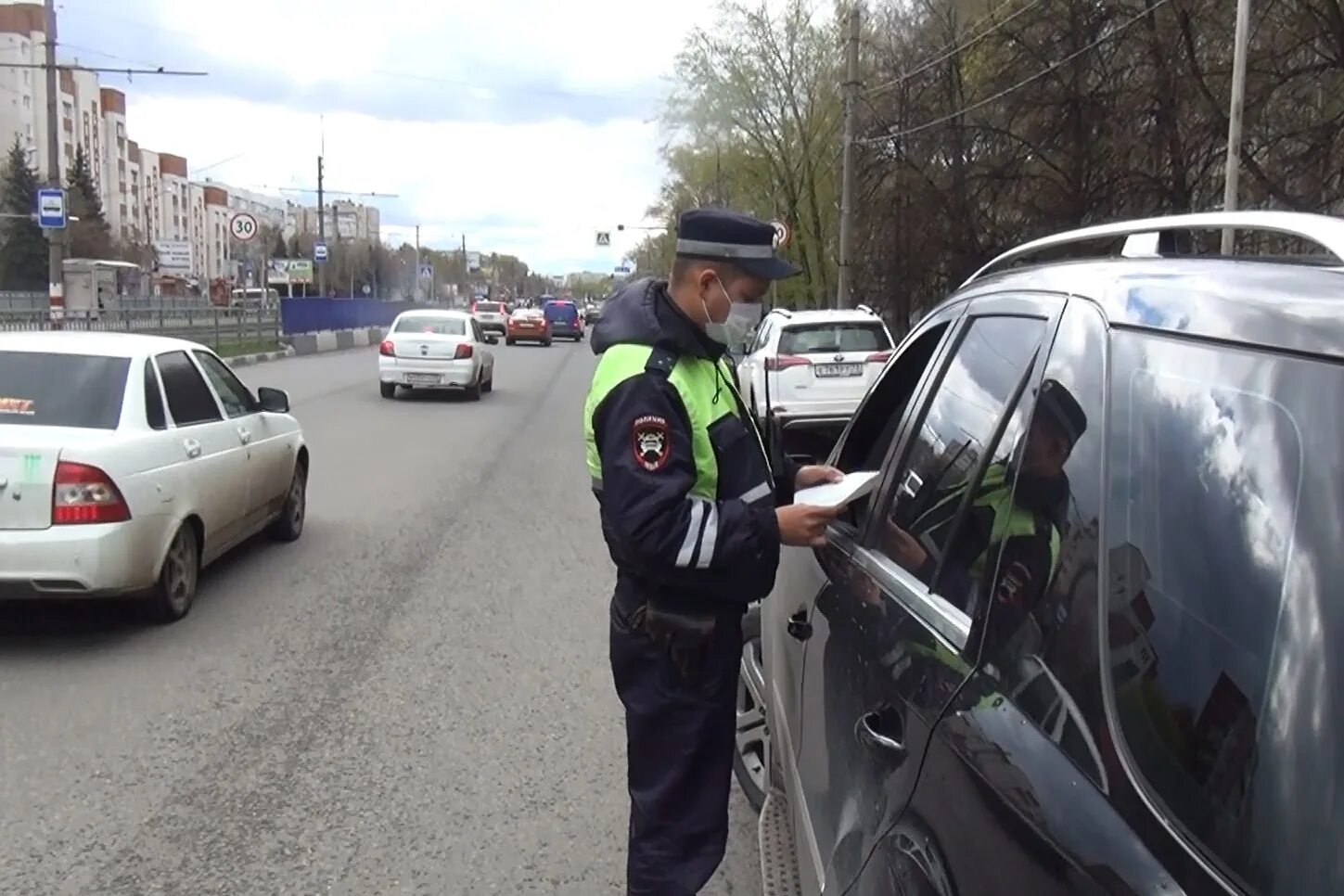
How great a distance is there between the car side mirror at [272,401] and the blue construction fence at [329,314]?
32.9 metres

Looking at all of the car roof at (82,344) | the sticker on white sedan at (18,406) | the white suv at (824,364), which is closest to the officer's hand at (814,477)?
the sticker on white sedan at (18,406)

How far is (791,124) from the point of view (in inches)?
1922

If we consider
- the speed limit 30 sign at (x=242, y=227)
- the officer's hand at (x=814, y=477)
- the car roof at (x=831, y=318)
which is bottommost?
the officer's hand at (x=814, y=477)

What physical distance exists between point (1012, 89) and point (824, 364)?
11.6 metres

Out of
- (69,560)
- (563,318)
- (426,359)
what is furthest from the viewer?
(563,318)

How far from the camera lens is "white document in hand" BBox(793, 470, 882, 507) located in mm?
2965

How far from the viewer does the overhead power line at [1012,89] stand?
21.3 metres

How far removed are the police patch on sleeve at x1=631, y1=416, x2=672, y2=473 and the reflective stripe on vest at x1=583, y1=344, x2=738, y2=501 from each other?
11cm

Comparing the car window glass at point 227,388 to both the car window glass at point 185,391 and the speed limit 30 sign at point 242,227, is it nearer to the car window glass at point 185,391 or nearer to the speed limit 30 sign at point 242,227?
the car window glass at point 185,391

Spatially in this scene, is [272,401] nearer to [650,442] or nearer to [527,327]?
[650,442]

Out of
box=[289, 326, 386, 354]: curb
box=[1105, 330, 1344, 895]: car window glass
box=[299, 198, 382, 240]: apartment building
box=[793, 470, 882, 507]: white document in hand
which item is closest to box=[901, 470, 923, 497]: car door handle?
box=[793, 470, 882, 507]: white document in hand

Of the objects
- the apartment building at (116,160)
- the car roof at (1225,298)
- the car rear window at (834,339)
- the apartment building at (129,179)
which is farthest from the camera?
the apartment building at (116,160)

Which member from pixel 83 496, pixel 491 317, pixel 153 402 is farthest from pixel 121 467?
pixel 491 317

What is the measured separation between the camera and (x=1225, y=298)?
5.53 feet
